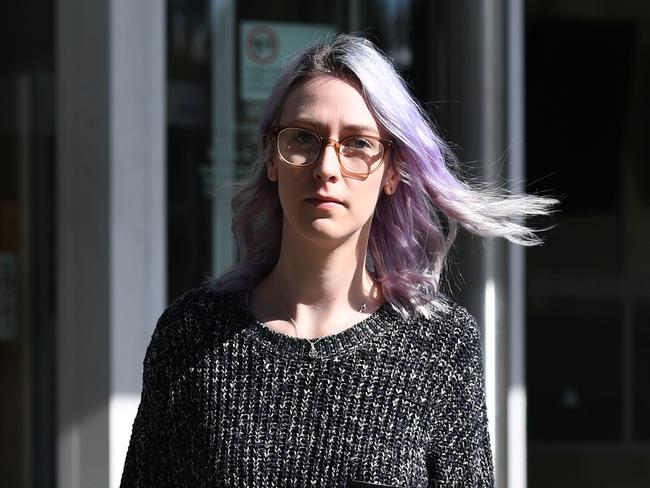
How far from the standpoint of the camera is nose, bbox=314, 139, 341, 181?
1.78 m

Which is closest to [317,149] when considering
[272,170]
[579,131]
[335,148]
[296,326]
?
[335,148]

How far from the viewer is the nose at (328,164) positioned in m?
1.78

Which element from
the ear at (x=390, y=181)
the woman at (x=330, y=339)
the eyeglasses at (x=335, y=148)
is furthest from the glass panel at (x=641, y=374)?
the eyeglasses at (x=335, y=148)

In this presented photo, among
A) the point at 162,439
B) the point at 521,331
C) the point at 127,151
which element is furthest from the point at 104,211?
the point at 162,439

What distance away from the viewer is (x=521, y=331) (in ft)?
14.5

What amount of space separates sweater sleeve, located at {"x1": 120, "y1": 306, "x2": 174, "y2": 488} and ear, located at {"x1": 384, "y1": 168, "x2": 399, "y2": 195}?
45 cm

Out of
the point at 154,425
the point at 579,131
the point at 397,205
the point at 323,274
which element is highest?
the point at 579,131

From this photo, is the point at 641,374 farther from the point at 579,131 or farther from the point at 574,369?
the point at 579,131

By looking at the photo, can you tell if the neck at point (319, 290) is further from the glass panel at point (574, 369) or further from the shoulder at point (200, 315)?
the glass panel at point (574, 369)

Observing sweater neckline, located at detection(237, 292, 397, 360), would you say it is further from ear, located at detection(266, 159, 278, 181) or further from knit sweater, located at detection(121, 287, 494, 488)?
ear, located at detection(266, 159, 278, 181)

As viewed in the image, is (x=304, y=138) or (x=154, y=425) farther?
(x=154, y=425)

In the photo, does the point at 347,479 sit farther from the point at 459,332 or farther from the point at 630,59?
the point at 630,59

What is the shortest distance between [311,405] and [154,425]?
29 centimetres

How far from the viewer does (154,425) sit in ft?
6.33
